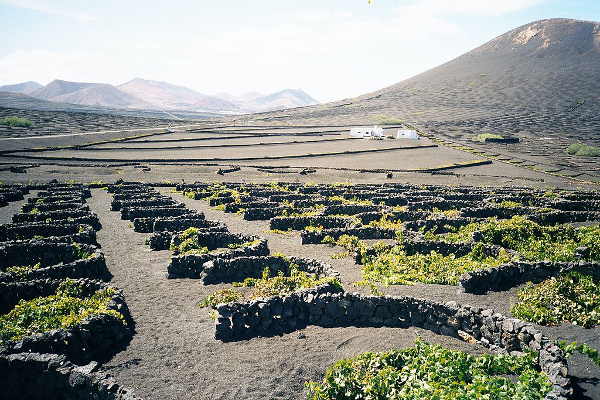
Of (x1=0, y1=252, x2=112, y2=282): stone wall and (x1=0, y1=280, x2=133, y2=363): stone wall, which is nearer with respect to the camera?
(x1=0, y1=280, x2=133, y2=363): stone wall

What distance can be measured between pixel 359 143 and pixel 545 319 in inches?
3740

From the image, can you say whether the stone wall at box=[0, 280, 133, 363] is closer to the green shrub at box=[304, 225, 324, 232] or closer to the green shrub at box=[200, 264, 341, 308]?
the green shrub at box=[200, 264, 341, 308]

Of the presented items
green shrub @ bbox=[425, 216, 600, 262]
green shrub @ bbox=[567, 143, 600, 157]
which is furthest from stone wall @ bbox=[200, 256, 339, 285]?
green shrub @ bbox=[567, 143, 600, 157]

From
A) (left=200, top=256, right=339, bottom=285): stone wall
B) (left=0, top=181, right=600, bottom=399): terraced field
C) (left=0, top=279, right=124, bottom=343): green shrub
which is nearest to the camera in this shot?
(left=0, top=181, right=600, bottom=399): terraced field

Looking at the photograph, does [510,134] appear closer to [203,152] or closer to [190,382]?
[203,152]

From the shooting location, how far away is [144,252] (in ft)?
91.3

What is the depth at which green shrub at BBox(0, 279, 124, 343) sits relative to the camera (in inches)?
585

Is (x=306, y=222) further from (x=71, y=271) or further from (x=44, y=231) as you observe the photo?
(x=44, y=231)

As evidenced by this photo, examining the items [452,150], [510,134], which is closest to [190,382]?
[452,150]

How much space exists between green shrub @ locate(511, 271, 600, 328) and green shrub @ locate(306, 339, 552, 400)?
4.56 m

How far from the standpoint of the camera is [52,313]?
1633 cm

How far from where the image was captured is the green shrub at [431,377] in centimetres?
1083

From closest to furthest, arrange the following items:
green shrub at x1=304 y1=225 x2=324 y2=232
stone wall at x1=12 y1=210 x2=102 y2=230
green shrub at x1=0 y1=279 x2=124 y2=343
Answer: green shrub at x1=0 y1=279 x2=124 y2=343, green shrub at x1=304 y1=225 x2=324 y2=232, stone wall at x1=12 y1=210 x2=102 y2=230

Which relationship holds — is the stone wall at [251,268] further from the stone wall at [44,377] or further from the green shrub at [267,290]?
the stone wall at [44,377]
